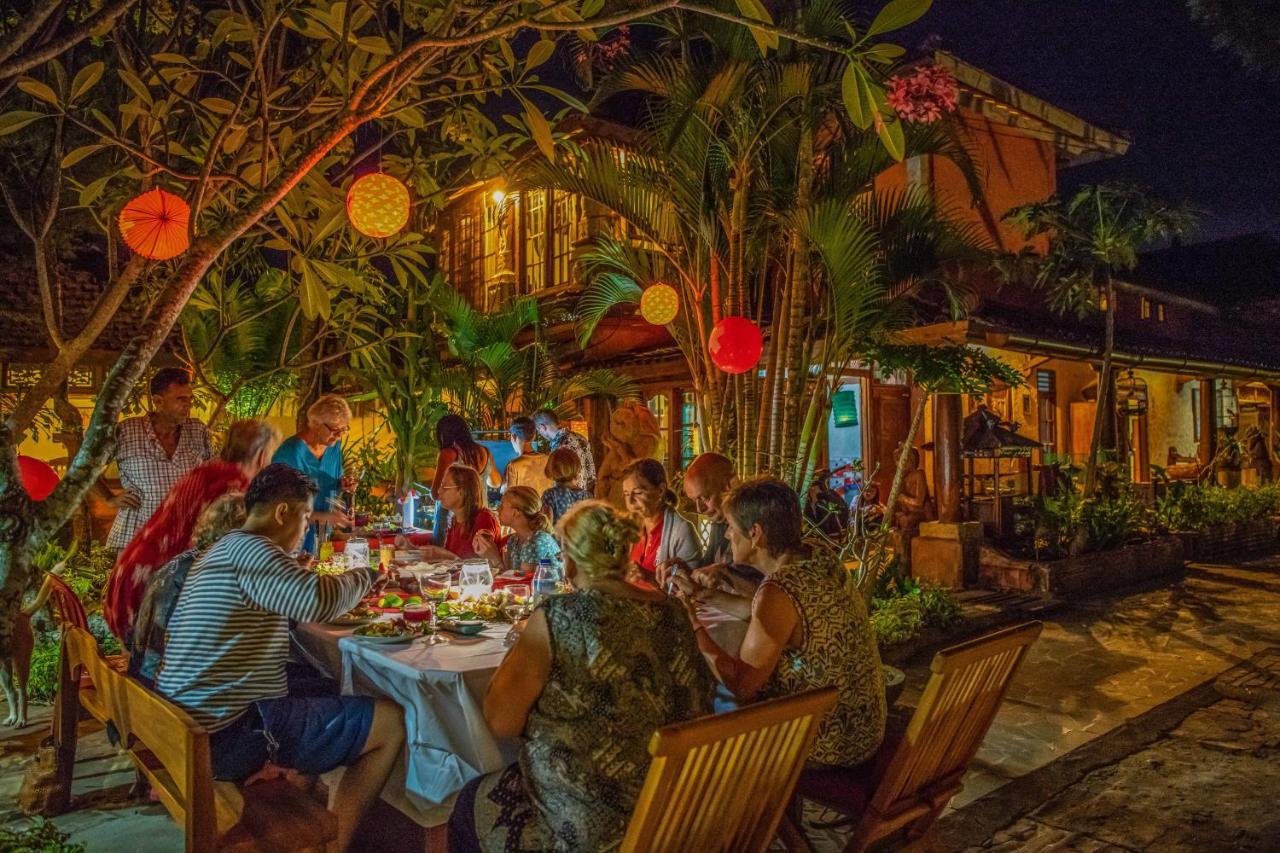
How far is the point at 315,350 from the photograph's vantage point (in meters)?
12.0

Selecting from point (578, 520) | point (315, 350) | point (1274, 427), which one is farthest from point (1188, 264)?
point (578, 520)

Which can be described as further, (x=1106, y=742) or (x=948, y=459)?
(x=948, y=459)

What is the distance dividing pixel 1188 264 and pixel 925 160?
1569 centimetres

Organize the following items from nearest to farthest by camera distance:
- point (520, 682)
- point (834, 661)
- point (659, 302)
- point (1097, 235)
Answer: point (520, 682)
point (834, 661)
point (659, 302)
point (1097, 235)

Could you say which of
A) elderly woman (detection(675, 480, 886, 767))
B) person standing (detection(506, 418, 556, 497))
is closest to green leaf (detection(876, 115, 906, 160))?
elderly woman (detection(675, 480, 886, 767))

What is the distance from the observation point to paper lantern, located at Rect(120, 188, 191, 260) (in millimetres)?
3848

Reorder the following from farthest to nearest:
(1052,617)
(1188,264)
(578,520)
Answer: (1188,264), (1052,617), (578,520)

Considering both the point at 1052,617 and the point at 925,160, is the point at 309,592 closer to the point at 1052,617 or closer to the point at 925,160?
the point at 1052,617

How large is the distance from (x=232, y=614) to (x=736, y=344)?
3.82m

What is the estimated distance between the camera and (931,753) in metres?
2.79

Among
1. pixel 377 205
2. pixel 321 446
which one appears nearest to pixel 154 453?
pixel 321 446

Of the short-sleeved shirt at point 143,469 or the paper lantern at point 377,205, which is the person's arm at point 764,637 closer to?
the paper lantern at point 377,205

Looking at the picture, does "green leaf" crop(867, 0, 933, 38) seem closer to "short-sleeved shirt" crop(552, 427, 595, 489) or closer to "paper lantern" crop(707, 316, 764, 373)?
"paper lantern" crop(707, 316, 764, 373)

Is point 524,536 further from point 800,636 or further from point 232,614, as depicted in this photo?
point 800,636
